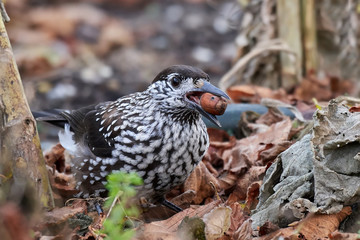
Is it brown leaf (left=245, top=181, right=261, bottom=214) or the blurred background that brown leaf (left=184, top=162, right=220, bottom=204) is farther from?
the blurred background

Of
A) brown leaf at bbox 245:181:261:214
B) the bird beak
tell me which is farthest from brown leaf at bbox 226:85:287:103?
brown leaf at bbox 245:181:261:214

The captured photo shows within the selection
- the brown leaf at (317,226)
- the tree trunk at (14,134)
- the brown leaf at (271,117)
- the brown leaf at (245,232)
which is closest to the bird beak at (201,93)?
the brown leaf at (245,232)

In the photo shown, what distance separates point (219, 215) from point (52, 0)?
759cm

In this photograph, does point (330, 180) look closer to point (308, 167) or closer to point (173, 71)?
point (308, 167)

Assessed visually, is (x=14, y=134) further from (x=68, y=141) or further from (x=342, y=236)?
(x=342, y=236)

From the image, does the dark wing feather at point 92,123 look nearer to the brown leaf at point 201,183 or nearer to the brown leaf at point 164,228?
the brown leaf at point 201,183

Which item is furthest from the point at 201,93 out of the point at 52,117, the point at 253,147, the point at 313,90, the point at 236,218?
the point at 313,90

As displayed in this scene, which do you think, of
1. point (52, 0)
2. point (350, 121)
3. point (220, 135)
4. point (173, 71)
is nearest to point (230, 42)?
point (52, 0)

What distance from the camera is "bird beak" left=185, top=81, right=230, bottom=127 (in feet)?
11.9

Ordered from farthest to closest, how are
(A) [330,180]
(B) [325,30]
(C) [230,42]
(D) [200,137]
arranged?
(C) [230,42], (B) [325,30], (D) [200,137], (A) [330,180]

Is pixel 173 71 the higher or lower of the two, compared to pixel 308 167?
higher

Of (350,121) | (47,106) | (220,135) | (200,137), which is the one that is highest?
(350,121)

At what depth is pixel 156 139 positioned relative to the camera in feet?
12.4

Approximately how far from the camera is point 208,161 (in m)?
4.59
